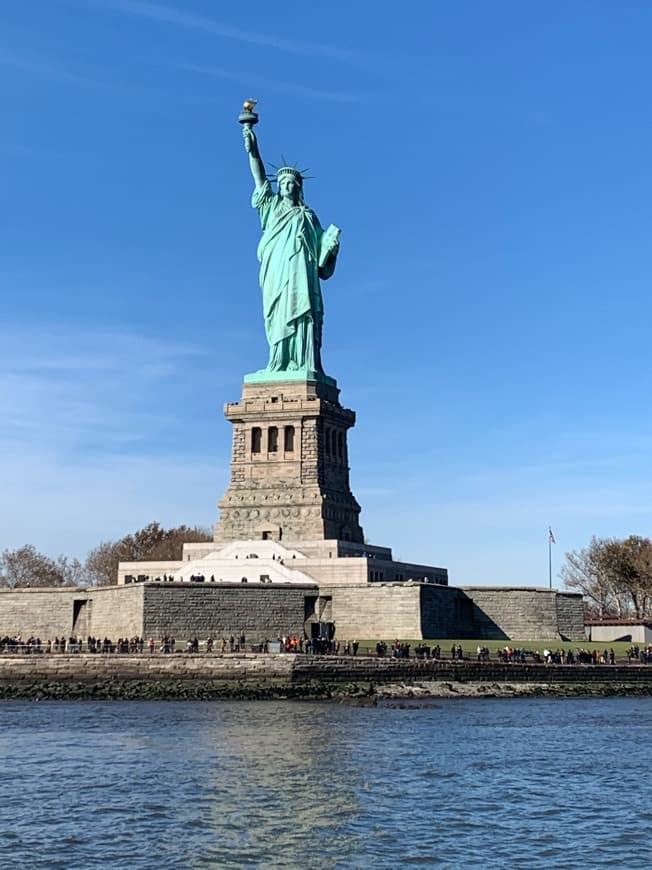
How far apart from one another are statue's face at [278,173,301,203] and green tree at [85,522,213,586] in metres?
30.5

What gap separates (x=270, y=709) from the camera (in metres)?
40.2

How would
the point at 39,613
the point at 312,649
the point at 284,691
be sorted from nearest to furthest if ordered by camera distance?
the point at 284,691 < the point at 312,649 < the point at 39,613

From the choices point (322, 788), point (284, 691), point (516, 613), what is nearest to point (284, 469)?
point (516, 613)

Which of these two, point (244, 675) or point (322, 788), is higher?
point (244, 675)

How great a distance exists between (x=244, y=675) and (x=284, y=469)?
60.9ft

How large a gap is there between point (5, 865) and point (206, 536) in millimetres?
75063

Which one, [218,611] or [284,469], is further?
[284,469]

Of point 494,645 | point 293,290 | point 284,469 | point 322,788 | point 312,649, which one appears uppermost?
point 293,290

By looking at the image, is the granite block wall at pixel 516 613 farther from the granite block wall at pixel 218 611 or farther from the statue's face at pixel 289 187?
the statue's face at pixel 289 187

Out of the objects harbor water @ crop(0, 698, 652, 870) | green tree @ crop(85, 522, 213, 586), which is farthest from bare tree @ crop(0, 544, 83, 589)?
harbor water @ crop(0, 698, 652, 870)

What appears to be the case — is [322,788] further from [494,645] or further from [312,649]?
[494,645]

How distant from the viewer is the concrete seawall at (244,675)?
45.2 meters

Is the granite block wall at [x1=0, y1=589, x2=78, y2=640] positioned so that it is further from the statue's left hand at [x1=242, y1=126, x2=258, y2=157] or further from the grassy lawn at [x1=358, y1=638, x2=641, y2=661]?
the statue's left hand at [x1=242, y1=126, x2=258, y2=157]

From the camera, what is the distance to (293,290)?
66188 millimetres
